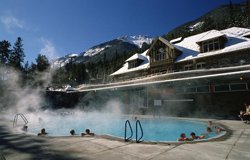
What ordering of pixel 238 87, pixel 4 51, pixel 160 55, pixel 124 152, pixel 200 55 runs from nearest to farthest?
pixel 124 152 → pixel 238 87 → pixel 200 55 → pixel 160 55 → pixel 4 51

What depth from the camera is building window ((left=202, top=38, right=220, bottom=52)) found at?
18.8 m

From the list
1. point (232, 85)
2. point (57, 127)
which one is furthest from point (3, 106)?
point (232, 85)

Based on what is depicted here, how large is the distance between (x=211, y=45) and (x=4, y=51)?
59592 mm

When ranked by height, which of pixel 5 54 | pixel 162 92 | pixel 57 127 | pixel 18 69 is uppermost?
pixel 5 54

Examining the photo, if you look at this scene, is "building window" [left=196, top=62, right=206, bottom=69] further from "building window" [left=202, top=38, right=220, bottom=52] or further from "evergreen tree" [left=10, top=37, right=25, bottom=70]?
"evergreen tree" [left=10, top=37, right=25, bottom=70]

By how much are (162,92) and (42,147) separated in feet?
52.3

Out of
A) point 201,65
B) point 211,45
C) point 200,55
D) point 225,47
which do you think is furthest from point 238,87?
point 211,45

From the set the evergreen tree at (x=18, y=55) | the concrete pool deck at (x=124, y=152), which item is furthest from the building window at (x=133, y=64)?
the evergreen tree at (x=18, y=55)

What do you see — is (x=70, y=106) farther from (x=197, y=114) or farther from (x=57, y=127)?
(x=197, y=114)

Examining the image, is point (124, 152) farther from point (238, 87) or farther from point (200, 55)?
point (200, 55)

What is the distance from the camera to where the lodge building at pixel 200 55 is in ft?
A: 54.6

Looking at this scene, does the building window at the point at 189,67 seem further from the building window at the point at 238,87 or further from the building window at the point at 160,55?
the building window at the point at 238,87

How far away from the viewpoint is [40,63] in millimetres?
59562

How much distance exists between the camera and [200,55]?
19203mm
